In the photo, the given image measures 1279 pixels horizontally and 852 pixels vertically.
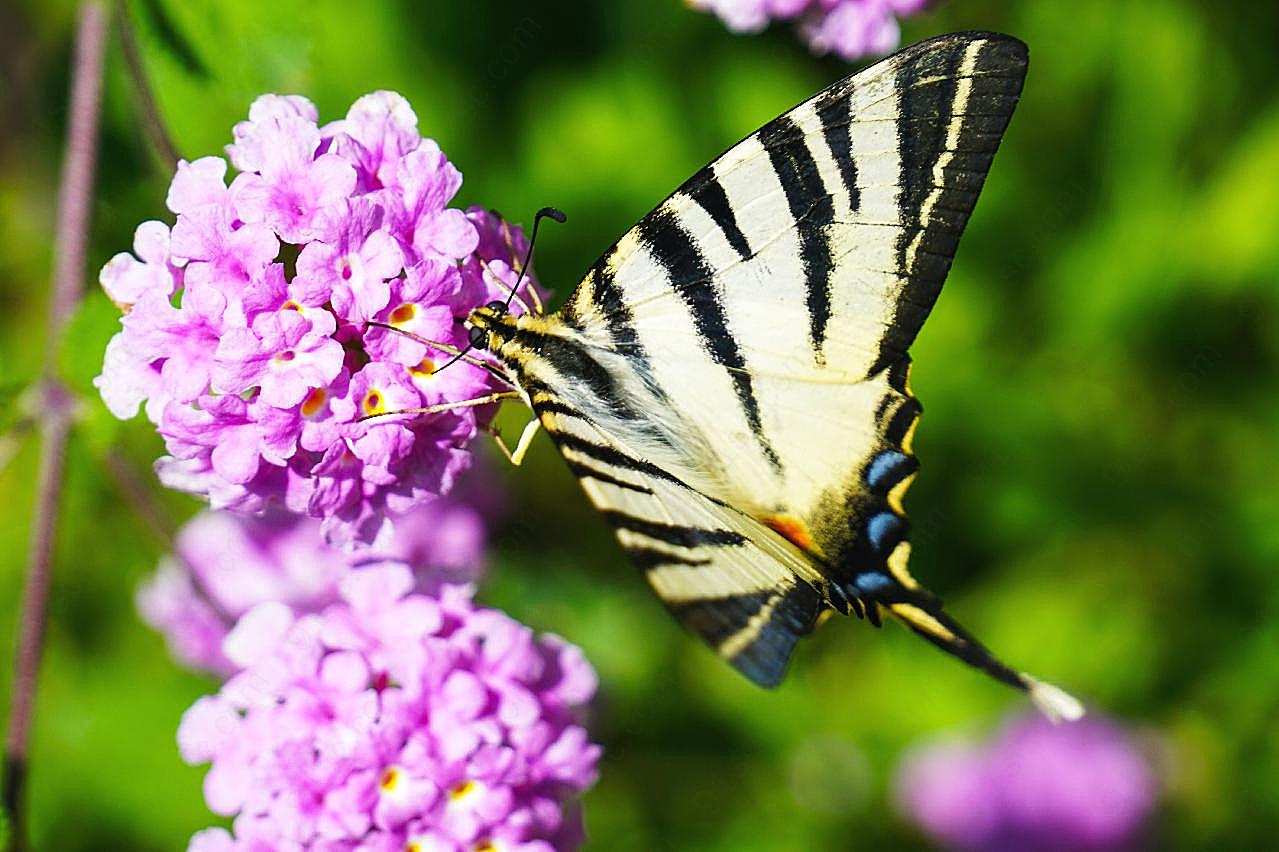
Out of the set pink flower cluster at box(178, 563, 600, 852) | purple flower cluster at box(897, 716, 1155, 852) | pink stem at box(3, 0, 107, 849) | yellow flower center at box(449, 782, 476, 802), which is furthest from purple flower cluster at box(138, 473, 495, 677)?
purple flower cluster at box(897, 716, 1155, 852)

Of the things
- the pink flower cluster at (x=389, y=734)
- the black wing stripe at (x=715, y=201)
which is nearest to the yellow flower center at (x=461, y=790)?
the pink flower cluster at (x=389, y=734)

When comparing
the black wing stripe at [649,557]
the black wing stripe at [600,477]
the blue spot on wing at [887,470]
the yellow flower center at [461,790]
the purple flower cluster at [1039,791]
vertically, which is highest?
the black wing stripe at [600,477]

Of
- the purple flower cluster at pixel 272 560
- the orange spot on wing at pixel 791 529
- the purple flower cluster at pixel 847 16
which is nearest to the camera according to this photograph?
the orange spot on wing at pixel 791 529

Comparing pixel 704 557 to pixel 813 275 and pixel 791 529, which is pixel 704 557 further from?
pixel 813 275

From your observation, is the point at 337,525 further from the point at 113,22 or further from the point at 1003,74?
the point at 113,22

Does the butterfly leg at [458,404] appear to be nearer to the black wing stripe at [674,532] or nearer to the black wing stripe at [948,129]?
the black wing stripe at [674,532]

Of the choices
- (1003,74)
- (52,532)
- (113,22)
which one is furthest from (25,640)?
(1003,74)

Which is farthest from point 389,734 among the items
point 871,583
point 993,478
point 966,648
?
point 993,478
